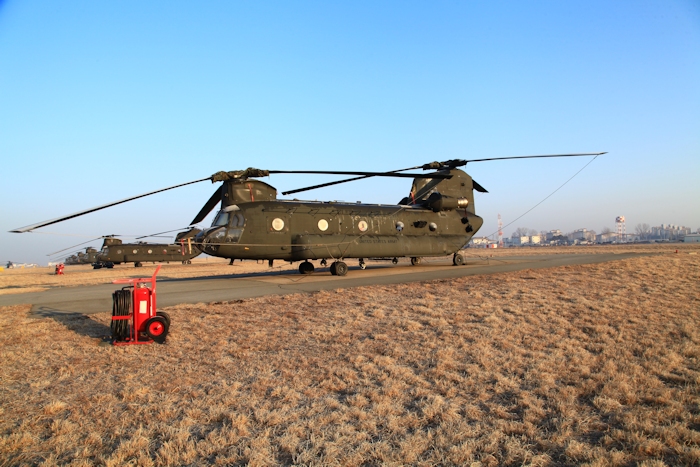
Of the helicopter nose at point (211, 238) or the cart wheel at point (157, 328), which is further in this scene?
the helicopter nose at point (211, 238)

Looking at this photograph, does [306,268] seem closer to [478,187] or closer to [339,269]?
[339,269]

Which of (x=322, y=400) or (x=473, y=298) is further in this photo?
(x=473, y=298)

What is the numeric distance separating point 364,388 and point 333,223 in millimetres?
14651

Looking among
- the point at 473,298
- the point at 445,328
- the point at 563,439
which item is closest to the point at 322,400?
the point at 563,439

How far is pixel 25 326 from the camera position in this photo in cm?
884

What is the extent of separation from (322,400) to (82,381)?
3454 mm

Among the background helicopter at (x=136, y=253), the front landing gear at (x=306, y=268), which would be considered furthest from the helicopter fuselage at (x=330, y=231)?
the background helicopter at (x=136, y=253)

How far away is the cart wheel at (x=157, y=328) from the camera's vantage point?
7.50 meters

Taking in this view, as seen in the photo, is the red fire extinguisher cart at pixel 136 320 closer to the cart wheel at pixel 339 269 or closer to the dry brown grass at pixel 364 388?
the dry brown grass at pixel 364 388

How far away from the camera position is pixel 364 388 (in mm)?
5348

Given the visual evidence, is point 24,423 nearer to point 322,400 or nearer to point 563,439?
point 322,400

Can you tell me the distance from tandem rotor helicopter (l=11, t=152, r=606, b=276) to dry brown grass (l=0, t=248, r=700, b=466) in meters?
7.42

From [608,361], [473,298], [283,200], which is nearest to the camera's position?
[608,361]

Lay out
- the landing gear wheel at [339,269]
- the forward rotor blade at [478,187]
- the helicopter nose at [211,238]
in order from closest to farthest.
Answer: the helicopter nose at [211,238]
the landing gear wheel at [339,269]
the forward rotor blade at [478,187]
